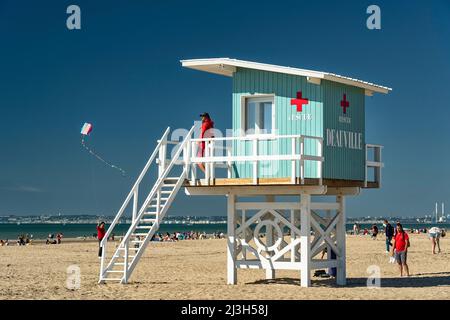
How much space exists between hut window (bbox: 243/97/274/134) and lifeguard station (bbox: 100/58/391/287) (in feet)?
0.09

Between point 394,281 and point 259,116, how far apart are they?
6.72 metres

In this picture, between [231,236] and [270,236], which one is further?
[270,236]

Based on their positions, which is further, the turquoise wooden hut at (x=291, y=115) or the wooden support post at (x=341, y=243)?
the wooden support post at (x=341, y=243)

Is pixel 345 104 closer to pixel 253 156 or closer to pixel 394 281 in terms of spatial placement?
pixel 253 156

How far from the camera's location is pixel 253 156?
21969 mm

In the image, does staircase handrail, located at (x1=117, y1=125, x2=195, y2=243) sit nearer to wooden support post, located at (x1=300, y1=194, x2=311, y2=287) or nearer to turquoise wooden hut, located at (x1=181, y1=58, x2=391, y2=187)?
turquoise wooden hut, located at (x1=181, y1=58, x2=391, y2=187)

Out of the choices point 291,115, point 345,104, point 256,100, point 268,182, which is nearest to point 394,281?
point 345,104

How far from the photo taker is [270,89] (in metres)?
23.2

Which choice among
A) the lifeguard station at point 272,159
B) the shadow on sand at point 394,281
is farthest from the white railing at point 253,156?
the shadow on sand at point 394,281

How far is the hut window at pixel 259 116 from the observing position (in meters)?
23.2

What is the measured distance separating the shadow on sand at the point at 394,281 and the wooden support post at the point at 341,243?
0.27 meters

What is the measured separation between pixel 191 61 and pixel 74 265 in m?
12.3

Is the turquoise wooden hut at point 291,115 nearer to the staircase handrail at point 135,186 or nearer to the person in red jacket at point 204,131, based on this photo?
the person in red jacket at point 204,131

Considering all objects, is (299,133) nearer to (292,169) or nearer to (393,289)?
(292,169)
